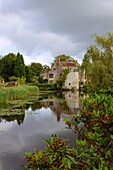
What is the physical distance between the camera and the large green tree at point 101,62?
18.3 meters

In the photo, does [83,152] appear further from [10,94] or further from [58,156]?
[10,94]

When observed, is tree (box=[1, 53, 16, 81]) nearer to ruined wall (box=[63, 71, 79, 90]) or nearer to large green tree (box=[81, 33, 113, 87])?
ruined wall (box=[63, 71, 79, 90])

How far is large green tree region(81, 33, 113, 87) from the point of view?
1835 centimetres

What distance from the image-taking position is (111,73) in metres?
18.3

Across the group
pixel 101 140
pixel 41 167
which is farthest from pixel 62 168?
pixel 101 140

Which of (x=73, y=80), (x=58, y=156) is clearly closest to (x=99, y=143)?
(x=58, y=156)

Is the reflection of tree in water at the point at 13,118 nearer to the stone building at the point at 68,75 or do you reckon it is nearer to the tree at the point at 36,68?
the stone building at the point at 68,75

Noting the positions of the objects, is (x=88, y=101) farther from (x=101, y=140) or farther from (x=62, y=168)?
(x=62, y=168)

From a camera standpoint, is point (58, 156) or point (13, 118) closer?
point (58, 156)

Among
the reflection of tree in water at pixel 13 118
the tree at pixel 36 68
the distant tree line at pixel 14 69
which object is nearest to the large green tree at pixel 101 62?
the reflection of tree in water at pixel 13 118

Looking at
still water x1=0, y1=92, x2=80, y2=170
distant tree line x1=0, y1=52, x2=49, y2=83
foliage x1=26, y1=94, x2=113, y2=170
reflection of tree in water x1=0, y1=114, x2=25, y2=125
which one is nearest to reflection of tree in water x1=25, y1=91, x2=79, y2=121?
reflection of tree in water x1=0, y1=114, x2=25, y2=125

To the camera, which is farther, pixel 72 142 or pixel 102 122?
pixel 72 142

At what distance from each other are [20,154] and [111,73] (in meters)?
12.3

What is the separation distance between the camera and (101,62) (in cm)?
1905
